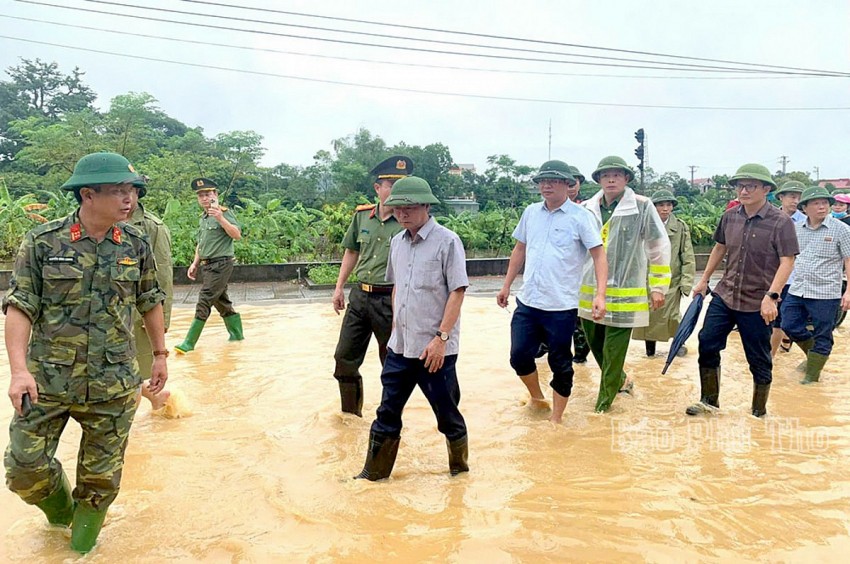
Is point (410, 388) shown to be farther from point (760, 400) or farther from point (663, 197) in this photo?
point (663, 197)

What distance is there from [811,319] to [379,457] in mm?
4577

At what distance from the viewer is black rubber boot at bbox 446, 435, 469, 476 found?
3.75 metres

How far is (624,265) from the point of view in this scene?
495 centimetres

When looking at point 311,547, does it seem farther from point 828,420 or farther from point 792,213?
point 792,213

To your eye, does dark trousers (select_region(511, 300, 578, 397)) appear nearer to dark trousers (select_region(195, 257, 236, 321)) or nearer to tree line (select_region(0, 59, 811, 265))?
dark trousers (select_region(195, 257, 236, 321))

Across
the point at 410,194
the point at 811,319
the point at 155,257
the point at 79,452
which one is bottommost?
the point at 79,452

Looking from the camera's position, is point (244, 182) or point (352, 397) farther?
point (244, 182)

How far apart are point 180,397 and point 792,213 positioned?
6.68m

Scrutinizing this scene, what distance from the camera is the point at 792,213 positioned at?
24.0 ft

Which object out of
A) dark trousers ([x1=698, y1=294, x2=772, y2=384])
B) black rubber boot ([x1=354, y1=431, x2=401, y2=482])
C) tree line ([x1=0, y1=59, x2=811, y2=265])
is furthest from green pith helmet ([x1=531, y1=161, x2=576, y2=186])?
tree line ([x1=0, y1=59, x2=811, y2=265])

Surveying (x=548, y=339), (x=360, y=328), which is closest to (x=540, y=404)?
(x=548, y=339)

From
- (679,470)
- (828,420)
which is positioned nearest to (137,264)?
(679,470)

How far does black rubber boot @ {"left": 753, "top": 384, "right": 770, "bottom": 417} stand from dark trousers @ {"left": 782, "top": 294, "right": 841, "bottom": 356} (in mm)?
1405

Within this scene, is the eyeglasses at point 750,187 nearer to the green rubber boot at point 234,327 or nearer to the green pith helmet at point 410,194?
the green pith helmet at point 410,194
